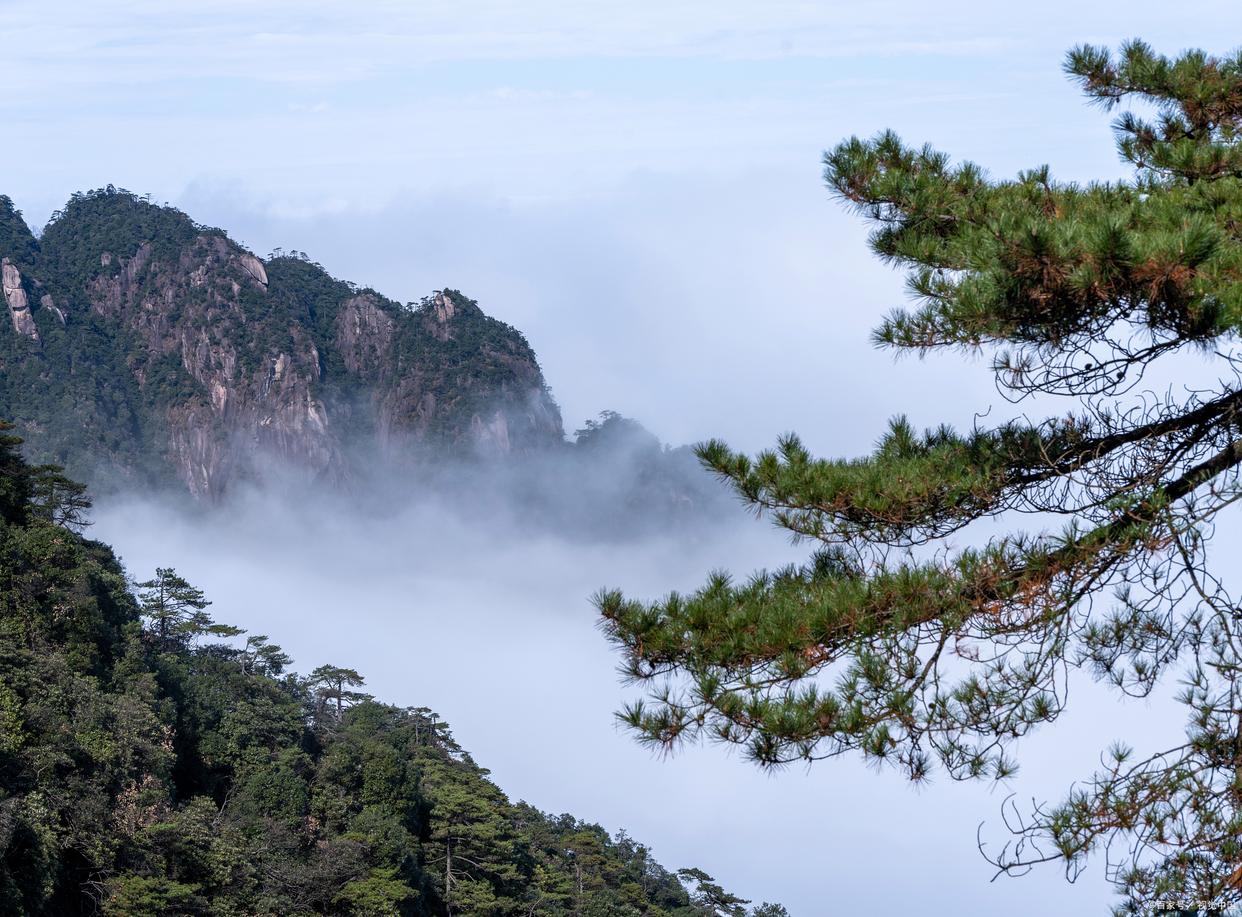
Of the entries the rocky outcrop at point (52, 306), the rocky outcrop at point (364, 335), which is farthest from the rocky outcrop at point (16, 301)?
the rocky outcrop at point (364, 335)

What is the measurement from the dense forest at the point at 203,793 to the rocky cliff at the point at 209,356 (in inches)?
2080

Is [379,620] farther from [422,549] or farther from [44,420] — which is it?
[44,420]

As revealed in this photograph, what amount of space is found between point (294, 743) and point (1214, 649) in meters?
20.9

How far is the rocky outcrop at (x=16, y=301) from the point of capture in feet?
256

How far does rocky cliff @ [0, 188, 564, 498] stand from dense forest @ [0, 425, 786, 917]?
5282cm

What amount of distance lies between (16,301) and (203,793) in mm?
65453

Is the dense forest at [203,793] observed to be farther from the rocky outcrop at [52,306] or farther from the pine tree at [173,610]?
the rocky outcrop at [52,306]

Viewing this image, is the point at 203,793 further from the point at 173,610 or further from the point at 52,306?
the point at 52,306

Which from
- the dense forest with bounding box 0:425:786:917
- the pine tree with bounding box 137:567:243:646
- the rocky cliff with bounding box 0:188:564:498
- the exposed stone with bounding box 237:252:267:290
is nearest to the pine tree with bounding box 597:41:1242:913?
the dense forest with bounding box 0:425:786:917

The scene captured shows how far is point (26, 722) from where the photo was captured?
1545 cm

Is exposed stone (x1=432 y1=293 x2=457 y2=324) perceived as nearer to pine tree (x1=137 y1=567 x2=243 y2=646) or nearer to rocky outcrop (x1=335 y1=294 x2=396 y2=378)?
rocky outcrop (x1=335 y1=294 x2=396 y2=378)

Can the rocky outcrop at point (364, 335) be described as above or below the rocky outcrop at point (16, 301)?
above

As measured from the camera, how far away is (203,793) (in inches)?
832

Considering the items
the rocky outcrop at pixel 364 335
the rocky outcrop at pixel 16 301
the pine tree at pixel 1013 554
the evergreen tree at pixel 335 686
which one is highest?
the rocky outcrop at pixel 364 335
